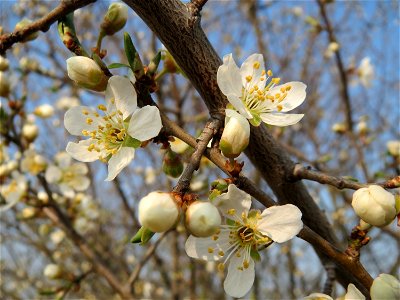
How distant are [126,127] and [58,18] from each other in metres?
0.39

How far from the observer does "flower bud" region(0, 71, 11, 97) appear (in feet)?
7.38

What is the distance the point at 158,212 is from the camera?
0.89 m

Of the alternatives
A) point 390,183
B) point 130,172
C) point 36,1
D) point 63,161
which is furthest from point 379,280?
point 130,172

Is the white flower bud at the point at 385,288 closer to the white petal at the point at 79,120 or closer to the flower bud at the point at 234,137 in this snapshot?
the flower bud at the point at 234,137

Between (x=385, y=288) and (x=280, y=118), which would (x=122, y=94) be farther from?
(x=385, y=288)

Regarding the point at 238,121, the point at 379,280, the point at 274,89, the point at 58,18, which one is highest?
the point at 58,18

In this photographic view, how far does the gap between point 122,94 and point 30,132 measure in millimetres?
1761

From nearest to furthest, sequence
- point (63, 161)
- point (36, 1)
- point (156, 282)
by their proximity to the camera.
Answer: point (63, 161)
point (36, 1)
point (156, 282)

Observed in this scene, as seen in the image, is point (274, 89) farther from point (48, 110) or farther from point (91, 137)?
point (48, 110)

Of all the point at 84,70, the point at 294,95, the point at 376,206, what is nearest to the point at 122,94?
the point at 84,70

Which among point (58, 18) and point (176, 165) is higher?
point (58, 18)

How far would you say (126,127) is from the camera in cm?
130

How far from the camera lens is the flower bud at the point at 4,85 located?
7.38ft

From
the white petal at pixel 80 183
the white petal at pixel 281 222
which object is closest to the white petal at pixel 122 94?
the white petal at pixel 281 222
